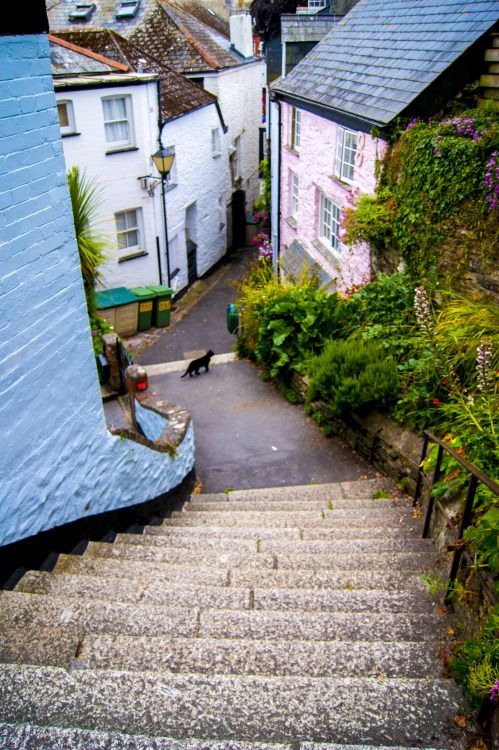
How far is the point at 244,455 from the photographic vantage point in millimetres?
9023

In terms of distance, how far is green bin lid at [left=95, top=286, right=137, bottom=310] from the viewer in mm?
16469

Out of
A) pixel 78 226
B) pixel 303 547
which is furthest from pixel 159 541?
pixel 78 226

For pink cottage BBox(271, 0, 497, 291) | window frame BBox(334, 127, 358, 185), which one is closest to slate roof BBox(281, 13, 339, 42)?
pink cottage BBox(271, 0, 497, 291)

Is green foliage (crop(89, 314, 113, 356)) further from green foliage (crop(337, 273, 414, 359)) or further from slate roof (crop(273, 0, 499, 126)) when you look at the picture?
slate roof (crop(273, 0, 499, 126))

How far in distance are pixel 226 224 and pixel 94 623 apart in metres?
23.3

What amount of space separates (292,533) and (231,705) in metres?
2.76

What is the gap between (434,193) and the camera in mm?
8594

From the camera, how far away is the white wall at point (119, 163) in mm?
15812

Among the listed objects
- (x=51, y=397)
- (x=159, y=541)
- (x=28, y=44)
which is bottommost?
(x=159, y=541)

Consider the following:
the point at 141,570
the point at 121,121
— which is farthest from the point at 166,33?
the point at 141,570

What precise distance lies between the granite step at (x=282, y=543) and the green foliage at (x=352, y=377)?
290 centimetres

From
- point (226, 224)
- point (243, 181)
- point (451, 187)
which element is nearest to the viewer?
point (451, 187)

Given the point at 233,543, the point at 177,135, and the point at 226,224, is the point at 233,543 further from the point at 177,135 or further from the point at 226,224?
the point at 226,224

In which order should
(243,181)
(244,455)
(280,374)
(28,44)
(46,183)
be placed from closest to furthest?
(28,44)
(46,183)
(244,455)
(280,374)
(243,181)
